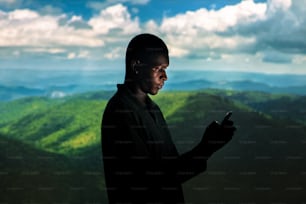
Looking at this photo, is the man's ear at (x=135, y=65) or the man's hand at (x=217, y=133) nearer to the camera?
the man's hand at (x=217, y=133)

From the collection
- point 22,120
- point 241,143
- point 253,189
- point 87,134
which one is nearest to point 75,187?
point 253,189

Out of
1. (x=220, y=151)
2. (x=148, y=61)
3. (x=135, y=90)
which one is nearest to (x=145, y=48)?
(x=148, y=61)

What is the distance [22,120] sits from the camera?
29922 millimetres

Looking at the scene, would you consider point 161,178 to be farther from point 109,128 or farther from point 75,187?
point 75,187

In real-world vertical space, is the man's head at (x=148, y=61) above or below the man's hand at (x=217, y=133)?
above

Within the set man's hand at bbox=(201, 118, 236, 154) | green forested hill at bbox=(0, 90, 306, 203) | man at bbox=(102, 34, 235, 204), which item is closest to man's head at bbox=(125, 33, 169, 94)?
man at bbox=(102, 34, 235, 204)

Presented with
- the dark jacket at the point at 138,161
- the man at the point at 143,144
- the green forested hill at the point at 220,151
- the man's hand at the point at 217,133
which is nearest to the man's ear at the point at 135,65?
the man at the point at 143,144

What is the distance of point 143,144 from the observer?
69.1 inches

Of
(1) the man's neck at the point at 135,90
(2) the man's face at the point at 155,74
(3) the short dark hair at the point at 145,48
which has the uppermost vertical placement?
(3) the short dark hair at the point at 145,48

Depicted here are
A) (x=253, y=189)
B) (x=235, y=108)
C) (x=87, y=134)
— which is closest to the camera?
(x=253, y=189)

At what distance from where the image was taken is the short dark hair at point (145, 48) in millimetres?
1812

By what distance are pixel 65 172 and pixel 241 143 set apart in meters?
A: 6.24

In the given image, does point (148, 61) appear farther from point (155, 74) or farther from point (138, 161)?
point (138, 161)

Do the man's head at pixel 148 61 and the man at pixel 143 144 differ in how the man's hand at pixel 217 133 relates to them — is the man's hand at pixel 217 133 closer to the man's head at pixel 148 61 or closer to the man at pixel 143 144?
the man at pixel 143 144
